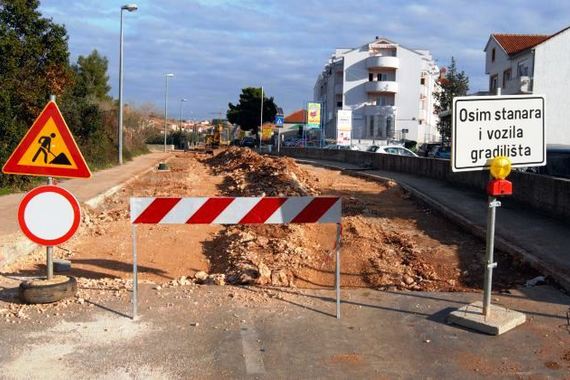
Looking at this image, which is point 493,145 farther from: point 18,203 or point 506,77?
point 506,77

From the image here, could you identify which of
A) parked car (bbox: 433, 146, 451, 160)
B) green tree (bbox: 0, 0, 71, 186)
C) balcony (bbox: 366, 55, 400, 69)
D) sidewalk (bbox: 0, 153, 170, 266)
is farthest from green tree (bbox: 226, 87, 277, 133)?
green tree (bbox: 0, 0, 71, 186)

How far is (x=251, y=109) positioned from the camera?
96.9 m

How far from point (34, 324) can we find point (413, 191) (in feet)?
50.7

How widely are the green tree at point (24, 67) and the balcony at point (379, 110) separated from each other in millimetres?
59184

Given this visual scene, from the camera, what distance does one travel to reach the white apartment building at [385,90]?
7512cm

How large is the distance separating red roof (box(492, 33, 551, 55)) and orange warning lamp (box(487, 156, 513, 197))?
165 ft

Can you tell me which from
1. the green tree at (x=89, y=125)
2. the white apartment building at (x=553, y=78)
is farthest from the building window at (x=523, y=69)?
the green tree at (x=89, y=125)

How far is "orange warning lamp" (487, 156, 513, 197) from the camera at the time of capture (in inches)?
215

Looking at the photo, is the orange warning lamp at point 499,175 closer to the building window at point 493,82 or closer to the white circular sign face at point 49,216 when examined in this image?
the white circular sign face at point 49,216

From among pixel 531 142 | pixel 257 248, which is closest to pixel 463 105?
pixel 531 142

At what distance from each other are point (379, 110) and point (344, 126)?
2295 centimetres

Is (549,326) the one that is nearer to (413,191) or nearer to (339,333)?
(339,333)

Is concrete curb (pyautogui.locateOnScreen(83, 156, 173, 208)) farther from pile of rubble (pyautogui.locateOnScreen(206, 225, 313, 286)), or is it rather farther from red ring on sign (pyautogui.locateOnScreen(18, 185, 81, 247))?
red ring on sign (pyautogui.locateOnScreen(18, 185, 81, 247))

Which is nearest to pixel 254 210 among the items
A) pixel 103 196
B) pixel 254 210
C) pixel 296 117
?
pixel 254 210
